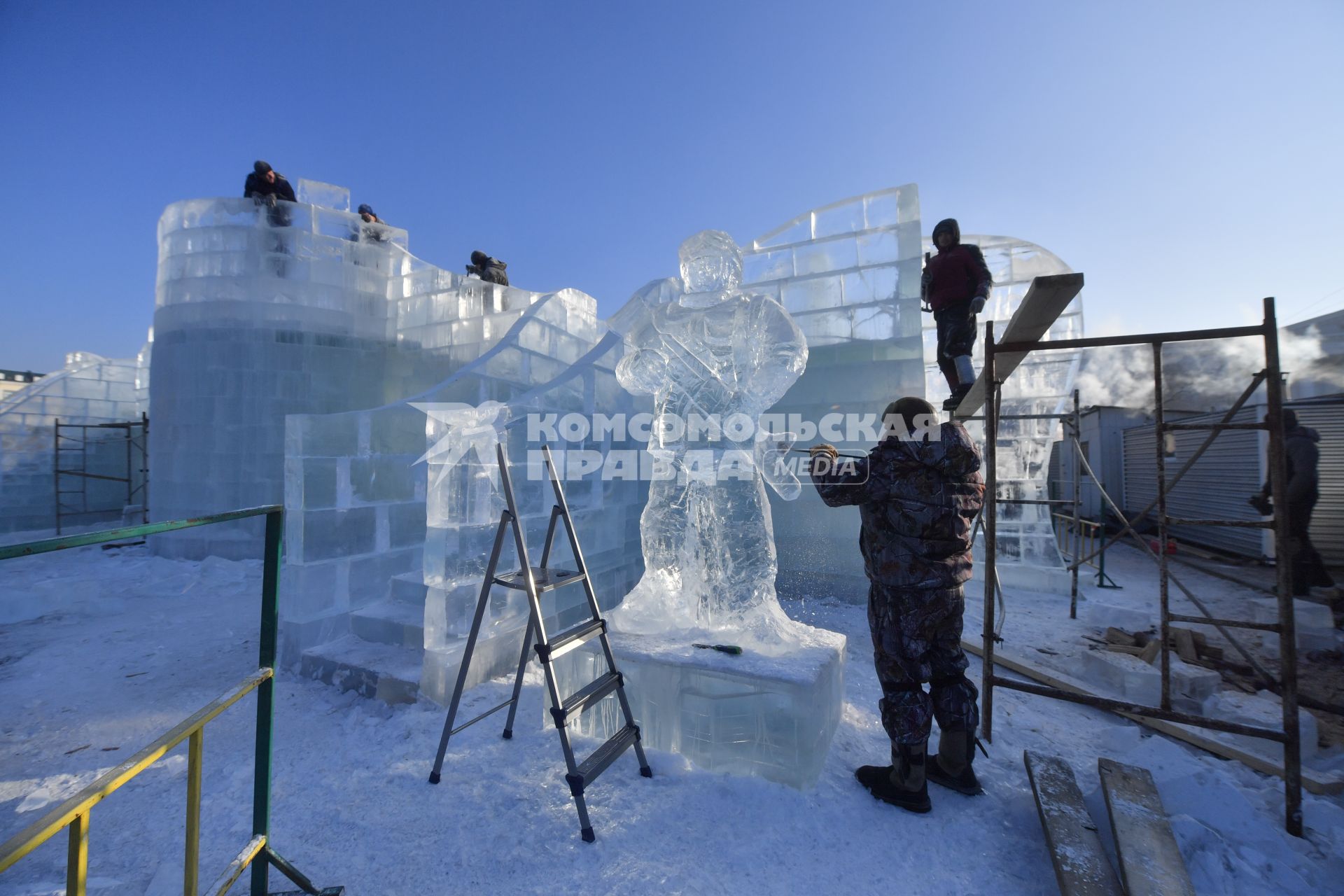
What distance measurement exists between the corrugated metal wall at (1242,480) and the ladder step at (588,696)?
6689 millimetres

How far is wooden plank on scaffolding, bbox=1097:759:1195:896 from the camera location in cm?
177

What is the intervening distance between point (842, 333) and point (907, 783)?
428 centimetres

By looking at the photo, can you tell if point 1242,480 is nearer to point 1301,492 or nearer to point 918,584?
point 1301,492

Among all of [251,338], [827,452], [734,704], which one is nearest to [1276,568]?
[827,452]

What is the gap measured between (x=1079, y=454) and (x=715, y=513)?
4.38 m

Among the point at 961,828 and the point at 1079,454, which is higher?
the point at 1079,454

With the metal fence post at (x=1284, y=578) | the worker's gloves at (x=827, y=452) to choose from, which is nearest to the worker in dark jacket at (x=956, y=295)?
the metal fence post at (x=1284, y=578)

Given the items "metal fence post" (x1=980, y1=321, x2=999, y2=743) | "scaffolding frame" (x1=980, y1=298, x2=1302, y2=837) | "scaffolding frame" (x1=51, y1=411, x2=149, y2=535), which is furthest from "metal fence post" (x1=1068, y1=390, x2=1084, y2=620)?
"scaffolding frame" (x1=51, y1=411, x2=149, y2=535)

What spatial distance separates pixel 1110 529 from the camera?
11.0 metres

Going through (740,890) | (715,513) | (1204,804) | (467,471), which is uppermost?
(467,471)

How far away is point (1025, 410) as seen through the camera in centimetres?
670

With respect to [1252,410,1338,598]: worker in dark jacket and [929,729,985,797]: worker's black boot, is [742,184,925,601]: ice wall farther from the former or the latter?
[1252,410,1338,598]: worker in dark jacket

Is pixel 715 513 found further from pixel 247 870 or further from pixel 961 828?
pixel 247 870

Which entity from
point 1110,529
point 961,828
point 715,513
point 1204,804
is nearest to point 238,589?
point 715,513
